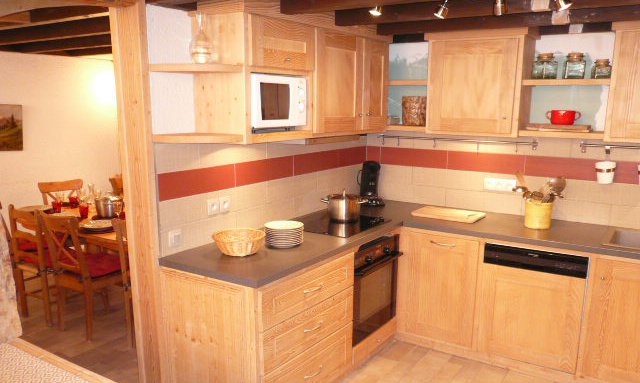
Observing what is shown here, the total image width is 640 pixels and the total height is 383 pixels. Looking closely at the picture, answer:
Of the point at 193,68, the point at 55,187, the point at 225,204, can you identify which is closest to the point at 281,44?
the point at 193,68

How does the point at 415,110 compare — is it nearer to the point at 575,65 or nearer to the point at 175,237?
the point at 575,65

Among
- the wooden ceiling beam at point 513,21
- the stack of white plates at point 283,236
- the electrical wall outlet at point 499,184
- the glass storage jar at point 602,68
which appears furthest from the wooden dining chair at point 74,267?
the glass storage jar at point 602,68

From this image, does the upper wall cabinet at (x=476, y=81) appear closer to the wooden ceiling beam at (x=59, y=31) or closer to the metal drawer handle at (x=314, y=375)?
the metal drawer handle at (x=314, y=375)

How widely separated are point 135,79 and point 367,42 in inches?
65.9

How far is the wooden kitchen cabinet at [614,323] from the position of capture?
2840 mm

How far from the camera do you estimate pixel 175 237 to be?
2666 millimetres

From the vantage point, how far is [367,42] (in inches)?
137

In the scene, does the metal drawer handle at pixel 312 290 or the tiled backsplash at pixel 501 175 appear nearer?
the metal drawer handle at pixel 312 290

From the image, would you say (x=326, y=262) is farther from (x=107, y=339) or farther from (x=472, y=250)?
(x=107, y=339)

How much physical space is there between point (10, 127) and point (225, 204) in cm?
350

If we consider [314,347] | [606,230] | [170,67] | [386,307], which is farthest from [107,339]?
[606,230]

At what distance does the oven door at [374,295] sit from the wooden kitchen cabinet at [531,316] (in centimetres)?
59

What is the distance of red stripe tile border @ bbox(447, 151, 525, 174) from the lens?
3621 mm

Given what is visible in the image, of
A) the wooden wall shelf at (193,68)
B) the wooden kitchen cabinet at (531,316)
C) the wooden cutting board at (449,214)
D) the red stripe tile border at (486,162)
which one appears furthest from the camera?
the red stripe tile border at (486,162)
